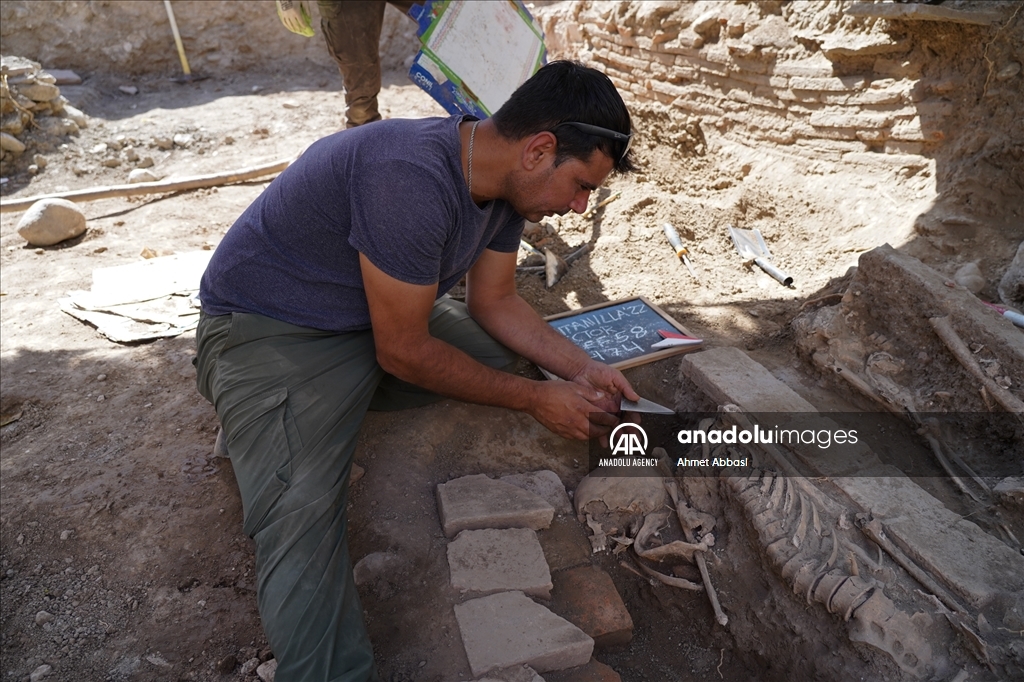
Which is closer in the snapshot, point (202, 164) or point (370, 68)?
point (370, 68)

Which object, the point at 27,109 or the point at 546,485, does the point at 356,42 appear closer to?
the point at 546,485

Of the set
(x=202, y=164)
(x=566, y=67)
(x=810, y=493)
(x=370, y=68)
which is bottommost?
(x=202, y=164)

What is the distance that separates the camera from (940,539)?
1.90m

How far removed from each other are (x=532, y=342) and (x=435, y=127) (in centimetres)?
101

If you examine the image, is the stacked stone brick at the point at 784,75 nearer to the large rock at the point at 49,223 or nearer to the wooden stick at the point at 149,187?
the wooden stick at the point at 149,187

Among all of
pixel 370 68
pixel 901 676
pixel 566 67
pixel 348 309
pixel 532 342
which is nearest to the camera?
pixel 901 676

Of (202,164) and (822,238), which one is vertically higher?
(822,238)

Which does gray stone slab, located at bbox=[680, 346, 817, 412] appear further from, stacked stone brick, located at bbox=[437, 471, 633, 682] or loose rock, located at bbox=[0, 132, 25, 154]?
loose rock, located at bbox=[0, 132, 25, 154]

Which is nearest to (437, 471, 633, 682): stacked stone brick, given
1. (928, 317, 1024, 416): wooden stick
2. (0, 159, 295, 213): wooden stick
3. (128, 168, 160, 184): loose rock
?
(928, 317, 1024, 416): wooden stick

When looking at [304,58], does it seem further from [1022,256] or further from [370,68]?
[1022,256]

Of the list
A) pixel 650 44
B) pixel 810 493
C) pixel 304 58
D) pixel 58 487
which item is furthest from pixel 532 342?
pixel 304 58

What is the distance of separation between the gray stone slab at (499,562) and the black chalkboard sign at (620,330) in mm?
1005

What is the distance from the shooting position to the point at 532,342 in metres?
2.81

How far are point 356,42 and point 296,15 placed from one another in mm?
463
